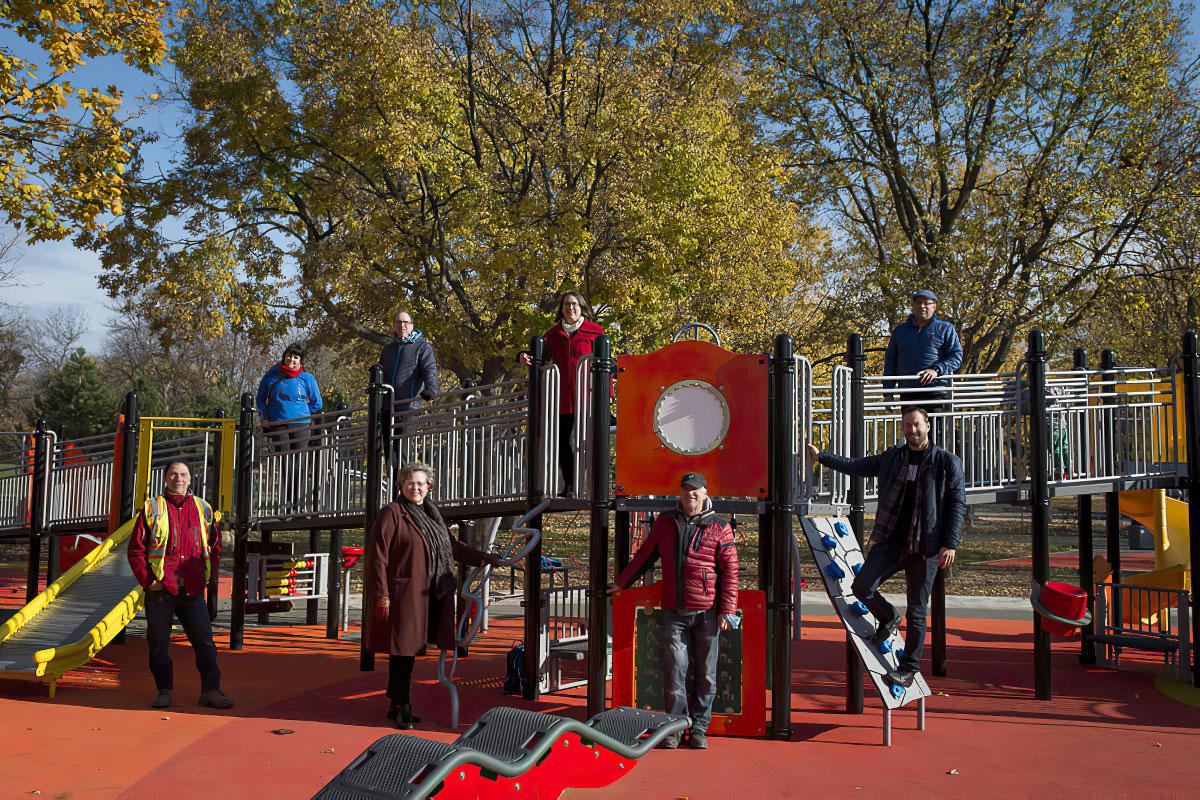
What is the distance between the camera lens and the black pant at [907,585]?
7.98 metres

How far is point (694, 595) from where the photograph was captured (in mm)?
7773

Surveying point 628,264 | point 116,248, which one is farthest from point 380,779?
point 116,248

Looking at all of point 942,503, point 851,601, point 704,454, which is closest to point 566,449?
point 704,454

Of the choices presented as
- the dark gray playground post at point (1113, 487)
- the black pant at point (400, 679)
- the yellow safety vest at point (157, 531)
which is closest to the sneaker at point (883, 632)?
the black pant at point (400, 679)

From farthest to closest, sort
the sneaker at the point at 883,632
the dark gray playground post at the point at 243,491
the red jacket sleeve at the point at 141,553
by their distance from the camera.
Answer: the dark gray playground post at the point at 243,491 → the red jacket sleeve at the point at 141,553 → the sneaker at the point at 883,632

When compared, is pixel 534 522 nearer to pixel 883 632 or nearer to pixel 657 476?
pixel 657 476

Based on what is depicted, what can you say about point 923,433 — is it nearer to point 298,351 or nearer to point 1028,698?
point 1028,698

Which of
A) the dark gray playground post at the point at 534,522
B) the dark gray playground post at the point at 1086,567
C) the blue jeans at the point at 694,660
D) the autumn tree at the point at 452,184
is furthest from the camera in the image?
the autumn tree at the point at 452,184

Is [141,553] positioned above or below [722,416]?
below

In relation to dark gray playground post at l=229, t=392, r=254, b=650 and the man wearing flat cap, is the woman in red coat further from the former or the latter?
dark gray playground post at l=229, t=392, r=254, b=650

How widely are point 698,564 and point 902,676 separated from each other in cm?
173

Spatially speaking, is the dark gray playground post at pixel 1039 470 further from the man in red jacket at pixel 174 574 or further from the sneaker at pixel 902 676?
the man in red jacket at pixel 174 574

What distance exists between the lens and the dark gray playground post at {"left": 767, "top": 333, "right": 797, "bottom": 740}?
27.1ft

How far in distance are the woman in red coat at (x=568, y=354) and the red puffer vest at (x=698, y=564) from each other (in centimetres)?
194
